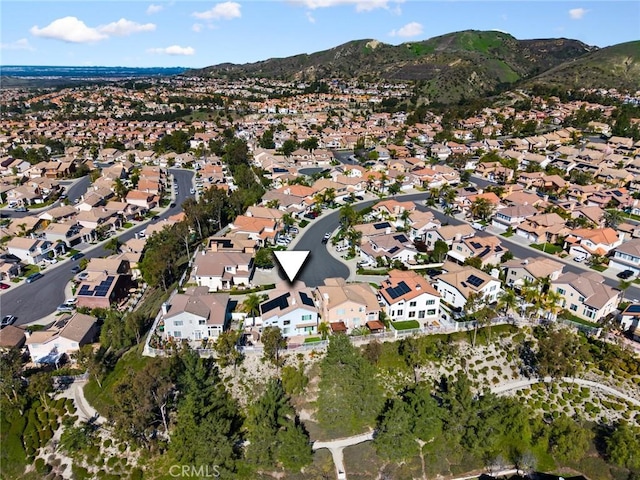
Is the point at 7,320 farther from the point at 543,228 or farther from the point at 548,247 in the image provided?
the point at 543,228

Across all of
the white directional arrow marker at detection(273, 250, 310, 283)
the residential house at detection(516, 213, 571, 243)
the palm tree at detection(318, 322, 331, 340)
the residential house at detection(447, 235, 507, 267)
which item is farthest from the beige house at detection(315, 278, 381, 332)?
the residential house at detection(516, 213, 571, 243)

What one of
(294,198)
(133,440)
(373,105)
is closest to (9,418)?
(133,440)

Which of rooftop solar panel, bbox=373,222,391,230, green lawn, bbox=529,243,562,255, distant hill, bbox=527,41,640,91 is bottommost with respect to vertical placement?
green lawn, bbox=529,243,562,255

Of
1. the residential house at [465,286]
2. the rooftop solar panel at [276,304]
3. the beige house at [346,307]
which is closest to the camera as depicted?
the rooftop solar panel at [276,304]

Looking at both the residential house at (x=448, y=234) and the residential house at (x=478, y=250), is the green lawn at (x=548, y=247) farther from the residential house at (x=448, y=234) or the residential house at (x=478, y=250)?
the residential house at (x=448, y=234)

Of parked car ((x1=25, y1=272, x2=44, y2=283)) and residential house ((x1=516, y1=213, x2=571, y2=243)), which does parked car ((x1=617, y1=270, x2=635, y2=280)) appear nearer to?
residential house ((x1=516, y1=213, x2=571, y2=243))

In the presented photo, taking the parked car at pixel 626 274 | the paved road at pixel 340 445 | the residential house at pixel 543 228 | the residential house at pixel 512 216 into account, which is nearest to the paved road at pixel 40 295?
the paved road at pixel 340 445

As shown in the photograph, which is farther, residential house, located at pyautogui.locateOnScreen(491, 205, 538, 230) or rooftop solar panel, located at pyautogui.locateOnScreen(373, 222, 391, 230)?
residential house, located at pyautogui.locateOnScreen(491, 205, 538, 230)

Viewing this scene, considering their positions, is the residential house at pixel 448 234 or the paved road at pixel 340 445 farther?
the residential house at pixel 448 234
